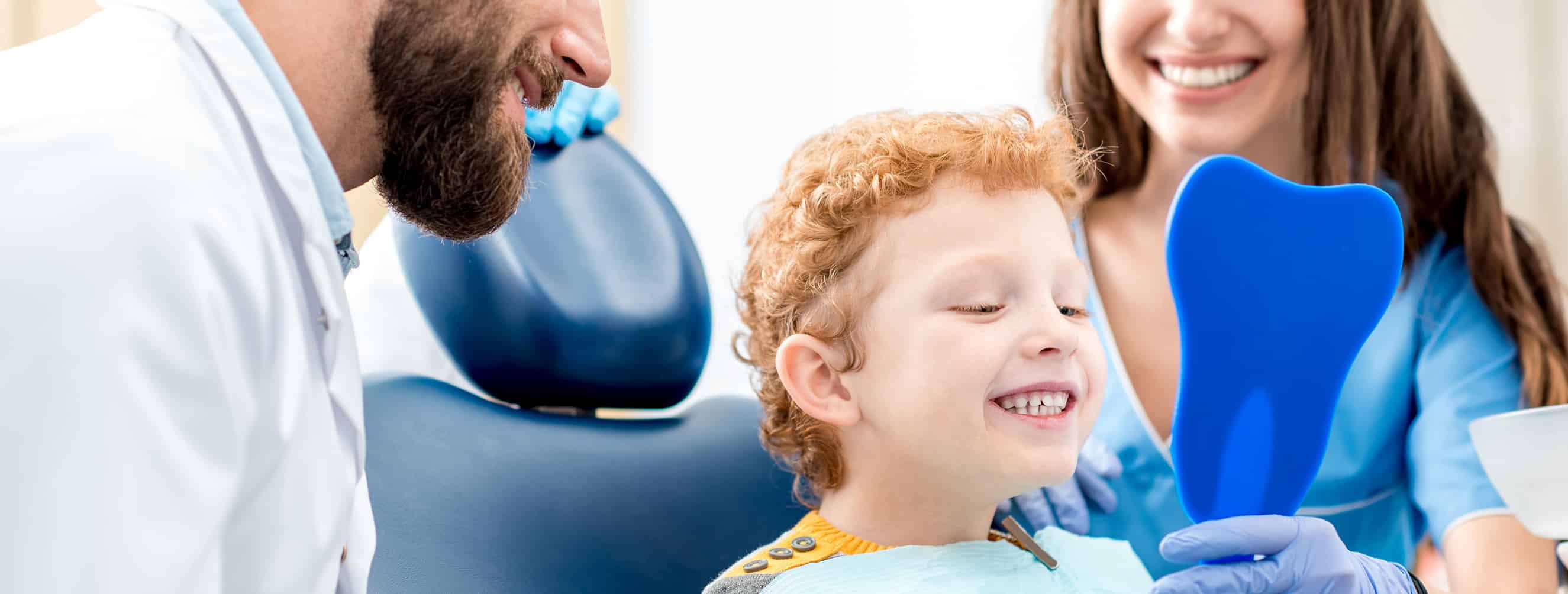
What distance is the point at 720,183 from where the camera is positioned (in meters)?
2.84

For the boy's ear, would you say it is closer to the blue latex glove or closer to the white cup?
the blue latex glove

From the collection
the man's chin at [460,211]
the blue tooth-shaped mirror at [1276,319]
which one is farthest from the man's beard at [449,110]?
the blue tooth-shaped mirror at [1276,319]

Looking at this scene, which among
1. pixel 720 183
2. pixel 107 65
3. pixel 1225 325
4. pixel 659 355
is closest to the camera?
pixel 107 65

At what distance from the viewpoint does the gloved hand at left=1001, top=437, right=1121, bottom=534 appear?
141 cm

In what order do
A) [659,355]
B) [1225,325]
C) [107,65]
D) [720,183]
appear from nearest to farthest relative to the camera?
[107,65], [1225,325], [659,355], [720,183]

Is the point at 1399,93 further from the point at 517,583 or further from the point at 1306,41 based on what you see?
the point at 517,583

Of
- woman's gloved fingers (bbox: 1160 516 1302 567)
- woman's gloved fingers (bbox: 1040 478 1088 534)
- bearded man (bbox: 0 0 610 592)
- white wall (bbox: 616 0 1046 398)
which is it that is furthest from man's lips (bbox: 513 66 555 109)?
white wall (bbox: 616 0 1046 398)

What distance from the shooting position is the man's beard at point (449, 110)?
953 mm

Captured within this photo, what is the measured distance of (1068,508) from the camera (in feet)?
4.75

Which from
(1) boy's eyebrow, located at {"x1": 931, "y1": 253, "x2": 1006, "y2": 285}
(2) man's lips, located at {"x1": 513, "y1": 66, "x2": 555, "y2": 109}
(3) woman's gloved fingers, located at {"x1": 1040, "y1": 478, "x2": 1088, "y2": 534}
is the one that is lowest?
(3) woman's gloved fingers, located at {"x1": 1040, "y1": 478, "x2": 1088, "y2": 534}

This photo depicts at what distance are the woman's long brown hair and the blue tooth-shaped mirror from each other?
21.7 inches

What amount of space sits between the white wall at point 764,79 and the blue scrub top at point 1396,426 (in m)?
1.07

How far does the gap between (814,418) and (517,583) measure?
31 centimetres

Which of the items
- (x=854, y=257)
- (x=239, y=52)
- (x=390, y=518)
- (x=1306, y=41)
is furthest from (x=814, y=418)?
(x=1306, y=41)
